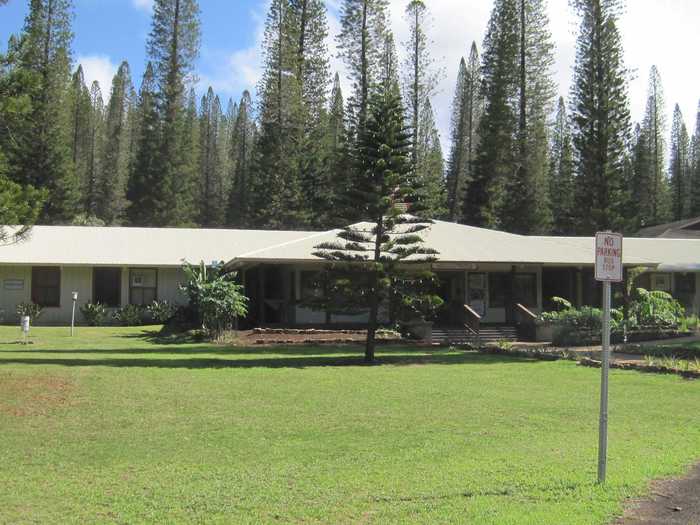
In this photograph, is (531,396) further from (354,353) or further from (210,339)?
(210,339)

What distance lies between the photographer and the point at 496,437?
9109 mm

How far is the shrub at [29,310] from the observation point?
28188 millimetres

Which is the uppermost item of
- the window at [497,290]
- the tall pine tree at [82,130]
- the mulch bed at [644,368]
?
the tall pine tree at [82,130]

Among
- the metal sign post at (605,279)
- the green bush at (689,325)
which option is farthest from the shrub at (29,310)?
the metal sign post at (605,279)

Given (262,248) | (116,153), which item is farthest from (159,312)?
(116,153)

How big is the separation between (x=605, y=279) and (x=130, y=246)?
26952 millimetres

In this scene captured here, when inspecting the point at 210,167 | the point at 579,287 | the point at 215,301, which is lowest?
the point at 215,301

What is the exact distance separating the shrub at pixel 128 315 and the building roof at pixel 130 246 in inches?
69.8

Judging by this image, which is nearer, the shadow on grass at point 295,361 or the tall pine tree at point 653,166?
the shadow on grass at point 295,361

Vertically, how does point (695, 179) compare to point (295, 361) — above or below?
above

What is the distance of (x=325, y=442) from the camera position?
8.76 meters

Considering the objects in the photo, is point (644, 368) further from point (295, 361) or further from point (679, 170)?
point (679, 170)

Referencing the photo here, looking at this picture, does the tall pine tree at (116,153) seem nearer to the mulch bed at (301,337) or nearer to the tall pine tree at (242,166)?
the tall pine tree at (242,166)

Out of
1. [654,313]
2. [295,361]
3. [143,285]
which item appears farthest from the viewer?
[143,285]
